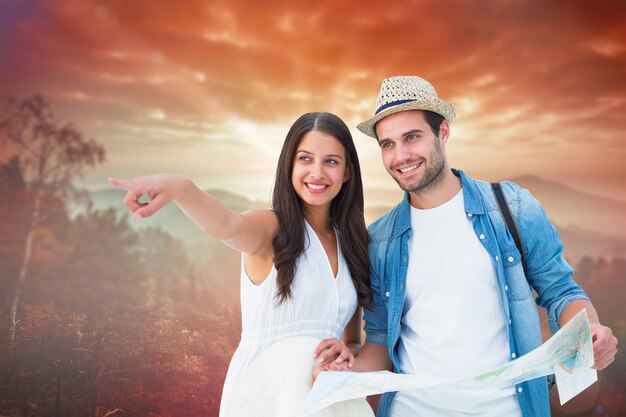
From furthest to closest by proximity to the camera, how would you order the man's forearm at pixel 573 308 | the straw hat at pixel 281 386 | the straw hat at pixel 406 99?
the straw hat at pixel 406 99, the man's forearm at pixel 573 308, the straw hat at pixel 281 386

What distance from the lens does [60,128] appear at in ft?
19.9

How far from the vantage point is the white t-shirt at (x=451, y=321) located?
2.13m

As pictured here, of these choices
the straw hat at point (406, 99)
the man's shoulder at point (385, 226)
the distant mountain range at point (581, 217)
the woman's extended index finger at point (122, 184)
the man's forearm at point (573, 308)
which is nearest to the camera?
the woman's extended index finger at point (122, 184)

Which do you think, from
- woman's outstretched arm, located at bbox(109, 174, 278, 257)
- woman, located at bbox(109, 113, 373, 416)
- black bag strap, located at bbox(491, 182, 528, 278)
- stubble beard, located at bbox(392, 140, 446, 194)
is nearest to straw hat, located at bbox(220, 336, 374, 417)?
woman, located at bbox(109, 113, 373, 416)

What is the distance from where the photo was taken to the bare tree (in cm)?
589

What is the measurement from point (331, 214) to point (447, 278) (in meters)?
0.55

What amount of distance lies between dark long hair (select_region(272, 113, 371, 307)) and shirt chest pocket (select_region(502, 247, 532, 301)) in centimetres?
52

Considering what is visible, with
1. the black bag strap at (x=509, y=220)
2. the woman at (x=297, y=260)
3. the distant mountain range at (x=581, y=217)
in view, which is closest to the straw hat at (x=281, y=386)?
the woman at (x=297, y=260)

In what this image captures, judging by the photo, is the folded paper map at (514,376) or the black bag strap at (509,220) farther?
the black bag strap at (509,220)

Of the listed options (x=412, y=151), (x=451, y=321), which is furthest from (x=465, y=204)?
(x=451, y=321)

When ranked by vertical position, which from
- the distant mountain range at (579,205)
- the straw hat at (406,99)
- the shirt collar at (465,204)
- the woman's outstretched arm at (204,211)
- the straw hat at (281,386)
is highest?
the distant mountain range at (579,205)

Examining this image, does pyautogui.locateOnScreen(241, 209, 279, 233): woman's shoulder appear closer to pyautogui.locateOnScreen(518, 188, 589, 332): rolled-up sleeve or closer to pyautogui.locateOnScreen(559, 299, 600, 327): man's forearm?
pyautogui.locateOnScreen(518, 188, 589, 332): rolled-up sleeve

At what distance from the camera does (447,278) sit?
7.29 ft

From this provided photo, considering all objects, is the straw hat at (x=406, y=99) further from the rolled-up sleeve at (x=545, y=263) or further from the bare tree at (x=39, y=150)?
the bare tree at (x=39, y=150)
